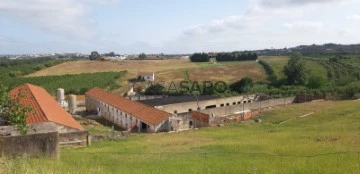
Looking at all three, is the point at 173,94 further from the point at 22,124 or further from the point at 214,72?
the point at 22,124

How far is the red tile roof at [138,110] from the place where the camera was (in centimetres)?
3596

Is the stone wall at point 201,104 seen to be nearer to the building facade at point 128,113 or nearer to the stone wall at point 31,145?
the building facade at point 128,113

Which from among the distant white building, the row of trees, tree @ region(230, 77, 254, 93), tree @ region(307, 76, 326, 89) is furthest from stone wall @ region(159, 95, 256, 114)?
the row of trees

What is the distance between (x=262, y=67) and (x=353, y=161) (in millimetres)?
93773

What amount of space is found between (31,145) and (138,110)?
25.0 meters

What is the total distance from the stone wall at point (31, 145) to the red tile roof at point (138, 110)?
20553 mm

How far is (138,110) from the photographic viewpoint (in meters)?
39.4

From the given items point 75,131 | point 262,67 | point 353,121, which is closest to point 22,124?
point 75,131

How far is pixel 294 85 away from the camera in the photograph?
2766 inches

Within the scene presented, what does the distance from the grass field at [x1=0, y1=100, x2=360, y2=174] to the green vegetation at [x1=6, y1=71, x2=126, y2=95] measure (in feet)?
130

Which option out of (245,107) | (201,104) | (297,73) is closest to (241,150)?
(245,107)

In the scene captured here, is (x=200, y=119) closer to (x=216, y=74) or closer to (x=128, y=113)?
(x=128, y=113)

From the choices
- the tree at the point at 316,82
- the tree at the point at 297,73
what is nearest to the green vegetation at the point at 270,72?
the tree at the point at 297,73

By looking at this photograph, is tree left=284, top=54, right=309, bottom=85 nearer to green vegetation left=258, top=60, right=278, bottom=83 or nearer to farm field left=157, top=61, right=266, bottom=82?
green vegetation left=258, top=60, right=278, bottom=83
